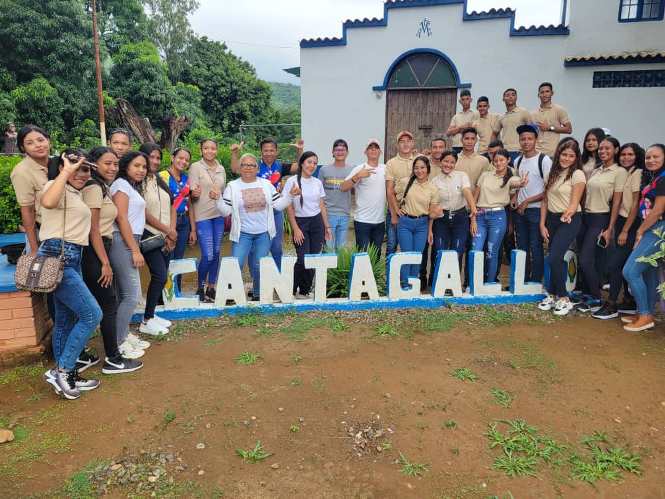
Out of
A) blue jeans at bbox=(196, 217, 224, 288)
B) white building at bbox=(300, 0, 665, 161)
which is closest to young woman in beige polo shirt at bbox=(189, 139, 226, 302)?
blue jeans at bbox=(196, 217, 224, 288)

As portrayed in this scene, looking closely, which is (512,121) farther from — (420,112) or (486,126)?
(420,112)

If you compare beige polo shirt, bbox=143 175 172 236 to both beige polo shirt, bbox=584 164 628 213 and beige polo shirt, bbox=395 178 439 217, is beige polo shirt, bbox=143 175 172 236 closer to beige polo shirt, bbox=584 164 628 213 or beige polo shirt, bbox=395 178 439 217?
beige polo shirt, bbox=395 178 439 217

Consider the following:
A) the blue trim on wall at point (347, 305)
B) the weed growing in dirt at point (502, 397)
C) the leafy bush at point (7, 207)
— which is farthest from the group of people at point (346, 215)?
the leafy bush at point (7, 207)

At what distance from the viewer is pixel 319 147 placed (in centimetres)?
1108

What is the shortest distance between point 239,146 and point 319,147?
5799 mm

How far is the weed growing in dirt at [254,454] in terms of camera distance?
280 centimetres

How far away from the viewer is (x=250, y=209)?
191 inches

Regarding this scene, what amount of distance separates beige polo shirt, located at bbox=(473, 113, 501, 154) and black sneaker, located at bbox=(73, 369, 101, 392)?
5718 millimetres

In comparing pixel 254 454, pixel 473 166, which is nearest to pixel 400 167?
pixel 473 166

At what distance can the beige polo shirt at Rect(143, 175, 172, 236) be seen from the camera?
4184 millimetres

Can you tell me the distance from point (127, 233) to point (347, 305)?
7.65ft

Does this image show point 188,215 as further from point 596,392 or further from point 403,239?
point 596,392

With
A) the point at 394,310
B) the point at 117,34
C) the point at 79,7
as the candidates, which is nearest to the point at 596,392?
the point at 394,310

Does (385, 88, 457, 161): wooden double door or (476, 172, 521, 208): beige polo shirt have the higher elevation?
(385, 88, 457, 161): wooden double door
